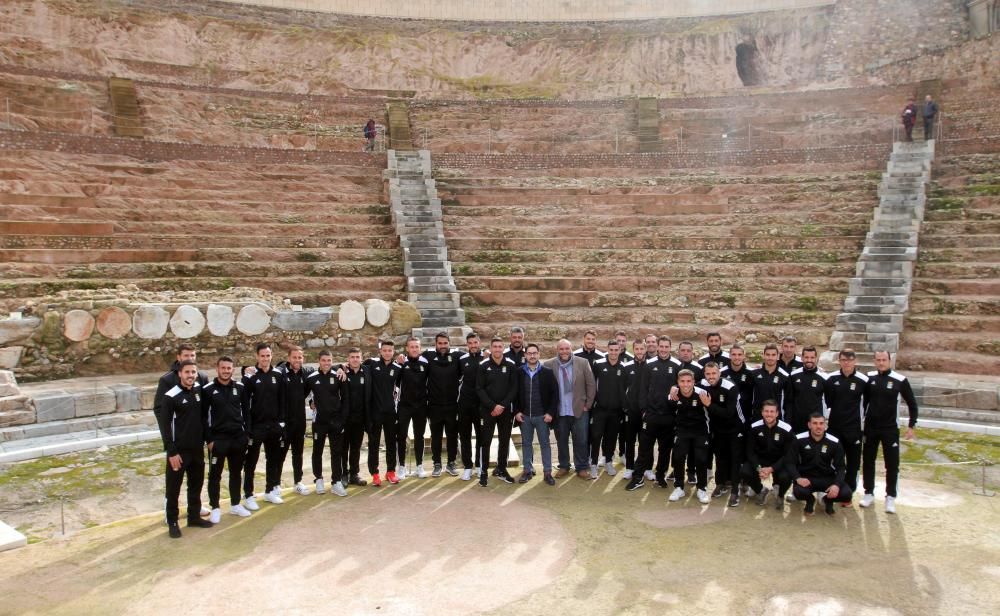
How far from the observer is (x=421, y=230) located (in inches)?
581

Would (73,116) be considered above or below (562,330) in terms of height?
above

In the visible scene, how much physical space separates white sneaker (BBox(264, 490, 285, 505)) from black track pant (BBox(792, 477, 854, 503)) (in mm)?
4349

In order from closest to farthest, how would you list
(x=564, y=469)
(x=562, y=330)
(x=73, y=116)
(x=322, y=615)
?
1. (x=322, y=615)
2. (x=564, y=469)
3. (x=562, y=330)
4. (x=73, y=116)

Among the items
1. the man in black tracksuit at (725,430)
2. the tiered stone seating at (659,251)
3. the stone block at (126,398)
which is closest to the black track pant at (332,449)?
the man in black tracksuit at (725,430)

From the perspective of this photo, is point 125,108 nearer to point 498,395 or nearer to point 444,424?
point 444,424

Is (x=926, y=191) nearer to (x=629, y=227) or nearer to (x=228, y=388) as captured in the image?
(x=629, y=227)

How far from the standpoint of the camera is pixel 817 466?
6.09 metres

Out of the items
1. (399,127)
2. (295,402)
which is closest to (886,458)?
(295,402)

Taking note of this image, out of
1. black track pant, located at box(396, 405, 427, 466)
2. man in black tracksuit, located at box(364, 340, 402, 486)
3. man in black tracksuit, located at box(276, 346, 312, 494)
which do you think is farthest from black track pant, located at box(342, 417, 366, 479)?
man in black tracksuit, located at box(276, 346, 312, 494)

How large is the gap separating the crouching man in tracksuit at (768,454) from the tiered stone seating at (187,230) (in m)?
8.01

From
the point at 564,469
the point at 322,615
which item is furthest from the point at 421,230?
the point at 322,615

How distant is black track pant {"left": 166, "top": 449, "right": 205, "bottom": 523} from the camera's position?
18.8 ft

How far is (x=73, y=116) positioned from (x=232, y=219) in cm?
839

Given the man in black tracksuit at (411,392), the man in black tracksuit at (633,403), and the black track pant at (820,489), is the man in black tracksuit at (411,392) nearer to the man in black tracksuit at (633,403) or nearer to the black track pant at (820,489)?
the man in black tracksuit at (633,403)
